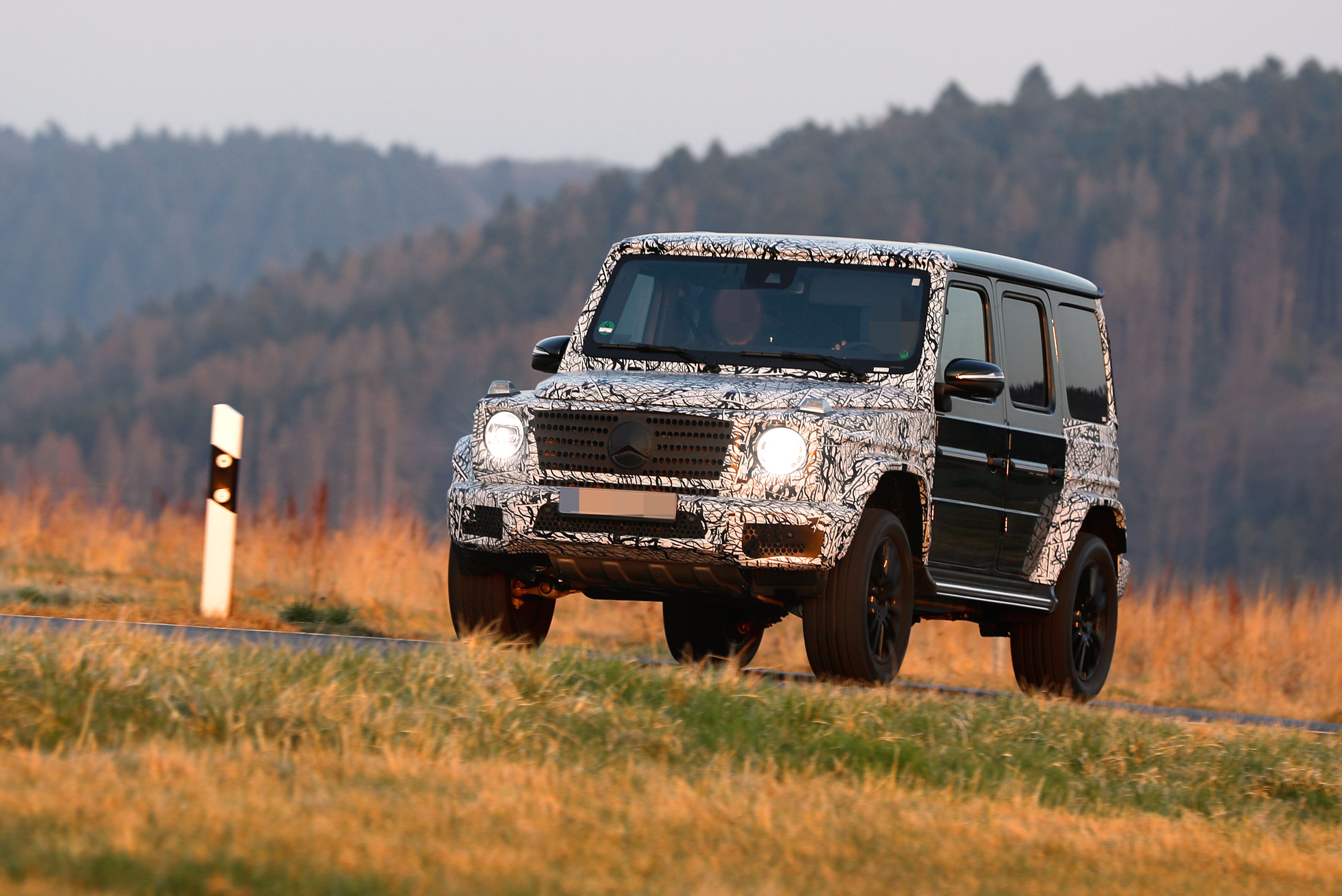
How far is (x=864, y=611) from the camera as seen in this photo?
336 inches

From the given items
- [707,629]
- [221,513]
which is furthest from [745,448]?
[221,513]

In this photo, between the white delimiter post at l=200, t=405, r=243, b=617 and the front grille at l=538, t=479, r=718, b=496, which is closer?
the front grille at l=538, t=479, r=718, b=496

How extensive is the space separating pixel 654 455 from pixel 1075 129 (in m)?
152

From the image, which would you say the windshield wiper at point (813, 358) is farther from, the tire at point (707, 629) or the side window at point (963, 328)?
the tire at point (707, 629)

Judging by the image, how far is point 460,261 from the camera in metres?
148

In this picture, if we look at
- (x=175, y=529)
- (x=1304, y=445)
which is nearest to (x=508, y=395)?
(x=175, y=529)

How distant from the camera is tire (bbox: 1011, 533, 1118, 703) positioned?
34.7 feet

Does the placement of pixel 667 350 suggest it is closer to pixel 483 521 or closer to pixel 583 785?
pixel 483 521

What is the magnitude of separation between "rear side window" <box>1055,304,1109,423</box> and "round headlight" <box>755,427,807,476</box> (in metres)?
3.05

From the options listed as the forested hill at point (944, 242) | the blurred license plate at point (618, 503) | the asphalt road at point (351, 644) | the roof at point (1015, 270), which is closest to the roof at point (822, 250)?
the roof at point (1015, 270)

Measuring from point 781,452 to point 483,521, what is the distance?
1378 millimetres

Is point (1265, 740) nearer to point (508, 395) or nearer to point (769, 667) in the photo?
point (508, 395)

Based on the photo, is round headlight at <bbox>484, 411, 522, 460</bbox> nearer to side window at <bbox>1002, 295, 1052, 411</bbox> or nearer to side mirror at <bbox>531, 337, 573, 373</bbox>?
side mirror at <bbox>531, 337, 573, 373</bbox>

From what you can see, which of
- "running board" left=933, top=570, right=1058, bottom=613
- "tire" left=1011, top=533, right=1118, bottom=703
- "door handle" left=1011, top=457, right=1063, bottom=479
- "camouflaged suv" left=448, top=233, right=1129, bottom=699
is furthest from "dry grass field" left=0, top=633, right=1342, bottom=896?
"tire" left=1011, top=533, right=1118, bottom=703
